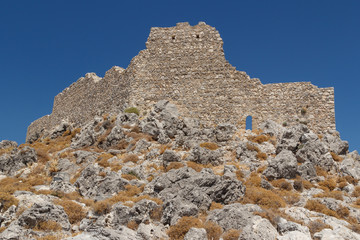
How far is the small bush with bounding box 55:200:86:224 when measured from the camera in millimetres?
13141

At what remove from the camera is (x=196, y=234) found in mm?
11367

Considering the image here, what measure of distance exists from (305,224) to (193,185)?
177 inches

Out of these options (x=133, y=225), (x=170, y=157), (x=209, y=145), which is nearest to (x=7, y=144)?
(x=170, y=157)

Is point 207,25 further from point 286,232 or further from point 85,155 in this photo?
point 286,232

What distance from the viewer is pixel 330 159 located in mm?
19828

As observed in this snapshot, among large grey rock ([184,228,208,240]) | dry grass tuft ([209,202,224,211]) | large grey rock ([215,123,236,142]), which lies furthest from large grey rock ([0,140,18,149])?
large grey rock ([184,228,208,240])

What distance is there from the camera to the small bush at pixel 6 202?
43.1 feet

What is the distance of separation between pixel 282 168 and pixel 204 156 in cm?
435

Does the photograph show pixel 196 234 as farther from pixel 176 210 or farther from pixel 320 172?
pixel 320 172

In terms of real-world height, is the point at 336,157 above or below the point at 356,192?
above

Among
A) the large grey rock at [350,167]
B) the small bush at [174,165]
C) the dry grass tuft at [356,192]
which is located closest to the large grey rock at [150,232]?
the small bush at [174,165]

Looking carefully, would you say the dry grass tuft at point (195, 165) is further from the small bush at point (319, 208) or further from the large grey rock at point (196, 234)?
the large grey rock at point (196, 234)

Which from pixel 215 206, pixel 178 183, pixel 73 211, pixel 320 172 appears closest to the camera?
pixel 73 211

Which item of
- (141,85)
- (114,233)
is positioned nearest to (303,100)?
(141,85)
